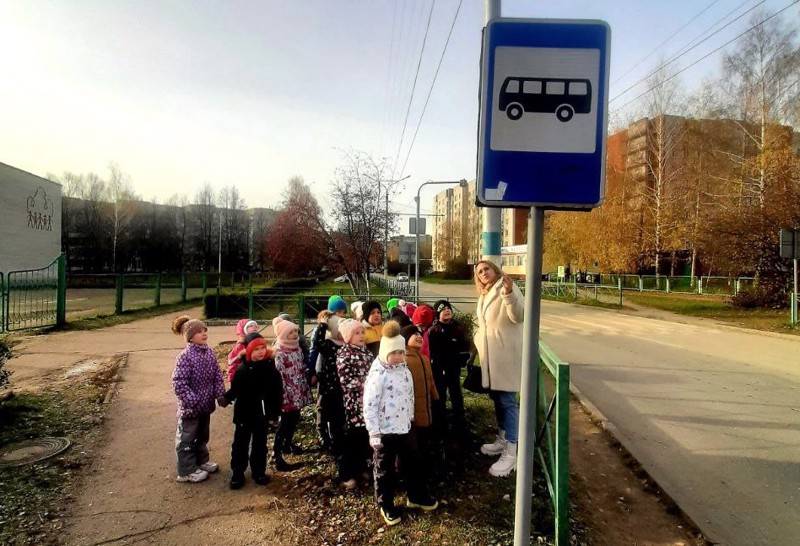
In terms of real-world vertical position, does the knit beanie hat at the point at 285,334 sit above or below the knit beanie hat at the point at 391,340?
below

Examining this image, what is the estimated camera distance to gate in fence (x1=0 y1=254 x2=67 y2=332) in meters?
12.1

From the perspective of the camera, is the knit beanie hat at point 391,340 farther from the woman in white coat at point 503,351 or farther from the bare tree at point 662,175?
the bare tree at point 662,175

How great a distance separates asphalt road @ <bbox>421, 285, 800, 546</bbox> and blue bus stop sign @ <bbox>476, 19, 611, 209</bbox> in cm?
306

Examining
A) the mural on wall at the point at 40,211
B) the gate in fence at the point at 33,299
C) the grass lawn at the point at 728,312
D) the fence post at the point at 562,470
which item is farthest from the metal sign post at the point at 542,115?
the mural on wall at the point at 40,211

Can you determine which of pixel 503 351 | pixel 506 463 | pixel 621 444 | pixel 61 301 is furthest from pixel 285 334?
pixel 61 301

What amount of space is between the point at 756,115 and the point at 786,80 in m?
1.71

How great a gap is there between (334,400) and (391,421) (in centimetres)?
89

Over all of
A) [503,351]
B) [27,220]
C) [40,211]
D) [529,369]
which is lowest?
[503,351]

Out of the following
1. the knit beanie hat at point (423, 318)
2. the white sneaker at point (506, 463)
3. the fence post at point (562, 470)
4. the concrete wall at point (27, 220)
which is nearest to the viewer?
the fence post at point (562, 470)

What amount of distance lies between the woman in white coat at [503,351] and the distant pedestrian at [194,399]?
2289 millimetres

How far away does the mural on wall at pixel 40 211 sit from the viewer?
2245 cm

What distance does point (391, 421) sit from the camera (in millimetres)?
3371

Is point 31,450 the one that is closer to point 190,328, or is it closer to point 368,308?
point 190,328

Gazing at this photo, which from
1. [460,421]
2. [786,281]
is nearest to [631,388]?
[460,421]
